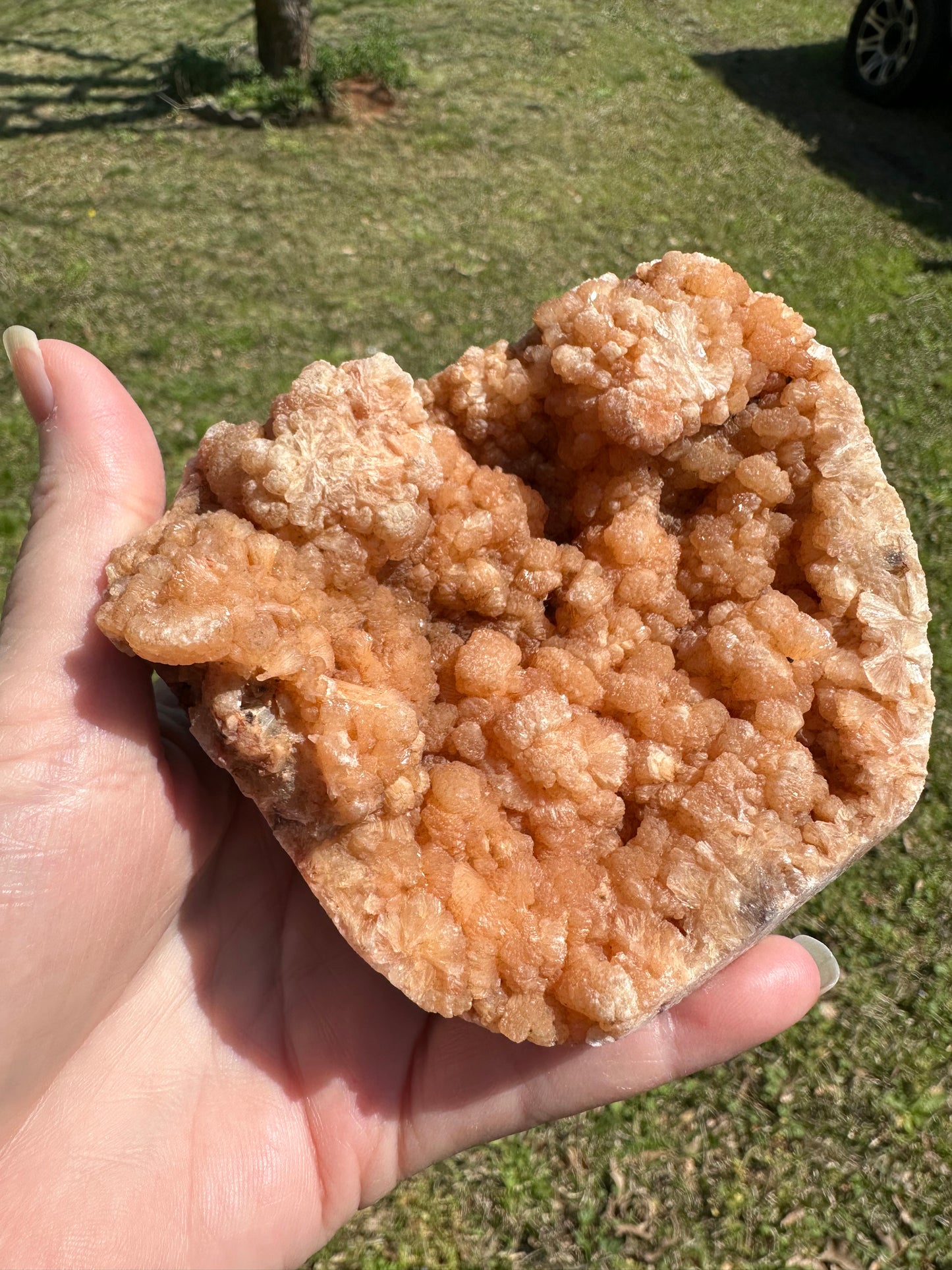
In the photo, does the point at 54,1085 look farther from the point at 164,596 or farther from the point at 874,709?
the point at 874,709

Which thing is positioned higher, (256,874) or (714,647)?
(714,647)

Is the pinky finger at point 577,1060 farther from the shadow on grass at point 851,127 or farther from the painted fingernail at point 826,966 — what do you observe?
the shadow on grass at point 851,127

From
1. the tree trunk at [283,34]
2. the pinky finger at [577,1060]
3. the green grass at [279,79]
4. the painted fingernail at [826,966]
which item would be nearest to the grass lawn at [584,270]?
the green grass at [279,79]

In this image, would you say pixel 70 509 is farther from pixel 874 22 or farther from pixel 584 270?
pixel 874 22

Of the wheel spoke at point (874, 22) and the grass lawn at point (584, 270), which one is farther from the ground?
the wheel spoke at point (874, 22)

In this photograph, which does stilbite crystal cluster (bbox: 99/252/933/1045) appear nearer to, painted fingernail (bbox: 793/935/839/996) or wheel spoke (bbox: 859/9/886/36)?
painted fingernail (bbox: 793/935/839/996)

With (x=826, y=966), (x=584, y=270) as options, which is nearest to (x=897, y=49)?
(x=584, y=270)

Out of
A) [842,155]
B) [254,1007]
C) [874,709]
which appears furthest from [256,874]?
[842,155]

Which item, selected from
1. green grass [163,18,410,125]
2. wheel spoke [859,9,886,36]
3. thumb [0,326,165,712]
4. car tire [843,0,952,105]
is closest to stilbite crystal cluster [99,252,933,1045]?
thumb [0,326,165,712]
